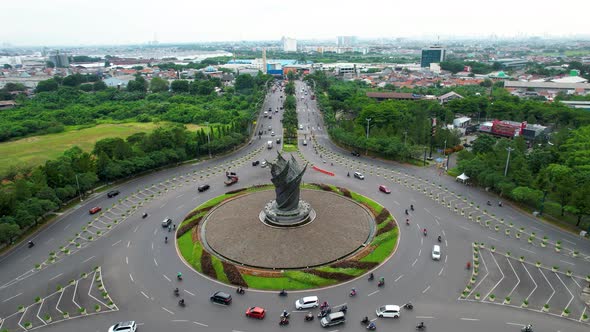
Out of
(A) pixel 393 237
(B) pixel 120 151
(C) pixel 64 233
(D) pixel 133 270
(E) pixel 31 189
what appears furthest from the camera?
(B) pixel 120 151

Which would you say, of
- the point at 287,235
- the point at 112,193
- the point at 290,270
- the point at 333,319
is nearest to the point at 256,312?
the point at 333,319

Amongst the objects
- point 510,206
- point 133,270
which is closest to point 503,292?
point 510,206

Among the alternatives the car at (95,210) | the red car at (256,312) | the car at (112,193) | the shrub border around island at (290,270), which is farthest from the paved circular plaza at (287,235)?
the car at (112,193)

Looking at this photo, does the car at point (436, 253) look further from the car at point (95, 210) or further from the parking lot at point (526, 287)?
the car at point (95, 210)

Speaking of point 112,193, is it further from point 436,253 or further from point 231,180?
point 436,253

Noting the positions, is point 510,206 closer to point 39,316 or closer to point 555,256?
point 555,256

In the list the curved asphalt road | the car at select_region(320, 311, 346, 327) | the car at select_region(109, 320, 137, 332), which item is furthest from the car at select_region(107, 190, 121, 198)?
the car at select_region(320, 311, 346, 327)

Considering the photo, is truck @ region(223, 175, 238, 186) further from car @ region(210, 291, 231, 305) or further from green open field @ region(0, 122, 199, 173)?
green open field @ region(0, 122, 199, 173)
